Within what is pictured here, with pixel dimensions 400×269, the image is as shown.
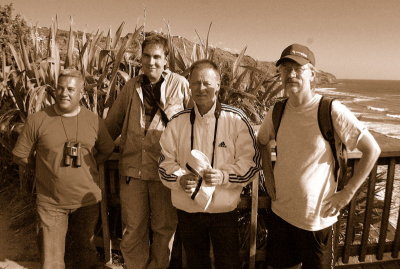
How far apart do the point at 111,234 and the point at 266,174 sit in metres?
1.79

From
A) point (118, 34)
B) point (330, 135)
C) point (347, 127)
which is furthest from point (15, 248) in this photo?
point (347, 127)

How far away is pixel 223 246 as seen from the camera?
98.4 inches

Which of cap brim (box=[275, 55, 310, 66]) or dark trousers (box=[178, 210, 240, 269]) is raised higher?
cap brim (box=[275, 55, 310, 66])

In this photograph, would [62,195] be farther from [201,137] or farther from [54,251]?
[201,137]

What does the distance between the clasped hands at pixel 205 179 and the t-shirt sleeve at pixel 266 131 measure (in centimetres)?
42

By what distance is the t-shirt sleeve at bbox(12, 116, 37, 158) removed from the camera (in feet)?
8.46

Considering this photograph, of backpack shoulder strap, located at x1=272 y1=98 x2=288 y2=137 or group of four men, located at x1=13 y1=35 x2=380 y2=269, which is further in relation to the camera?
backpack shoulder strap, located at x1=272 y1=98 x2=288 y2=137

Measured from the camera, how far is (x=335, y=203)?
2.23 m

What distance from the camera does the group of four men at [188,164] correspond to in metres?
2.24

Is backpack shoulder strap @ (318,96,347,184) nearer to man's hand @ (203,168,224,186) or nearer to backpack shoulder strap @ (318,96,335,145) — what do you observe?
backpack shoulder strap @ (318,96,335,145)

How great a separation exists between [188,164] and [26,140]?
121 centimetres

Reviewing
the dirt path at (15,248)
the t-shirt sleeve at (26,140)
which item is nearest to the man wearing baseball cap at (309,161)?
the t-shirt sleeve at (26,140)

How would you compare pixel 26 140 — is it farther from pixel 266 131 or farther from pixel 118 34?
pixel 118 34

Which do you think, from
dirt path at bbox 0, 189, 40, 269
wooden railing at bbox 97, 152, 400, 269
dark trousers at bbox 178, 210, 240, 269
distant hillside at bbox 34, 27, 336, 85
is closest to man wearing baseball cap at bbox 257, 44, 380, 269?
distant hillside at bbox 34, 27, 336, 85
